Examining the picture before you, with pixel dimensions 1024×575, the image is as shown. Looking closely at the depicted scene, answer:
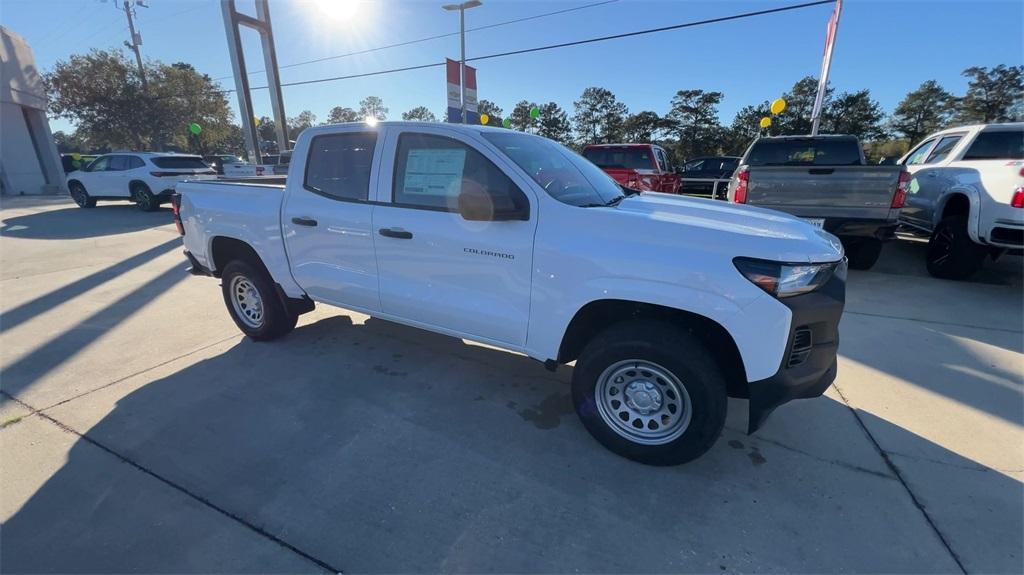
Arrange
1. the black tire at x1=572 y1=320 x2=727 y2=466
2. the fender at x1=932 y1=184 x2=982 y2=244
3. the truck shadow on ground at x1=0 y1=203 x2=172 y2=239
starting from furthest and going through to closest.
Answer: the truck shadow on ground at x1=0 y1=203 x2=172 y2=239 → the fender at x1=932 y1=184 x2=982 y2=244 → the black tire at x1=572 y1=320 x2=727 y2=466

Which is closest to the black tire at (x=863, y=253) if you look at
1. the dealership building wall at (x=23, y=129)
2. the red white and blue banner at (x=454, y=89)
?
the red white and blue banner at (x=454, y=89)

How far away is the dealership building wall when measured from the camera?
1853 centimetres

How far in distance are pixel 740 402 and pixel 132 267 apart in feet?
28.0

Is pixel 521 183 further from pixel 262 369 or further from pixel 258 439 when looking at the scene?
pixel 262 369

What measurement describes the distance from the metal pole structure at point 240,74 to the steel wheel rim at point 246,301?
456 inches

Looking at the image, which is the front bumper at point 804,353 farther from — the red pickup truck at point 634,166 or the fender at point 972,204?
the red pickup truck at point 634,166

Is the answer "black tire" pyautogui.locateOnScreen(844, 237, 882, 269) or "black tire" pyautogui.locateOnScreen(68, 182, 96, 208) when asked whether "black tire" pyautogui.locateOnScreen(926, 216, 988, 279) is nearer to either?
"black tire" pyautogui.locateOnScreen(844, 237, 882, 269)

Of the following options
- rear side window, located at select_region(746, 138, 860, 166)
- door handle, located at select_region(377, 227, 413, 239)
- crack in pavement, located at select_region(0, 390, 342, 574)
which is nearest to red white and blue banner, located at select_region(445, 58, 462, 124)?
rear side window, located at select_region(746, 138, 860, 166)

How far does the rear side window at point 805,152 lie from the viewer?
7.21 metres

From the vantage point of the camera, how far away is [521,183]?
2.69 m

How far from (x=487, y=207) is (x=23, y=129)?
28369 mm

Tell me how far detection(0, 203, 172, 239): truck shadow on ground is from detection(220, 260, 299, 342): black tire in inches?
331

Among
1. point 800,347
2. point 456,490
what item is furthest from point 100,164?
point 800,347

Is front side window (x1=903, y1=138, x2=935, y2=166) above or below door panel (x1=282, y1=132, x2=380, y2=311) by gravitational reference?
above
